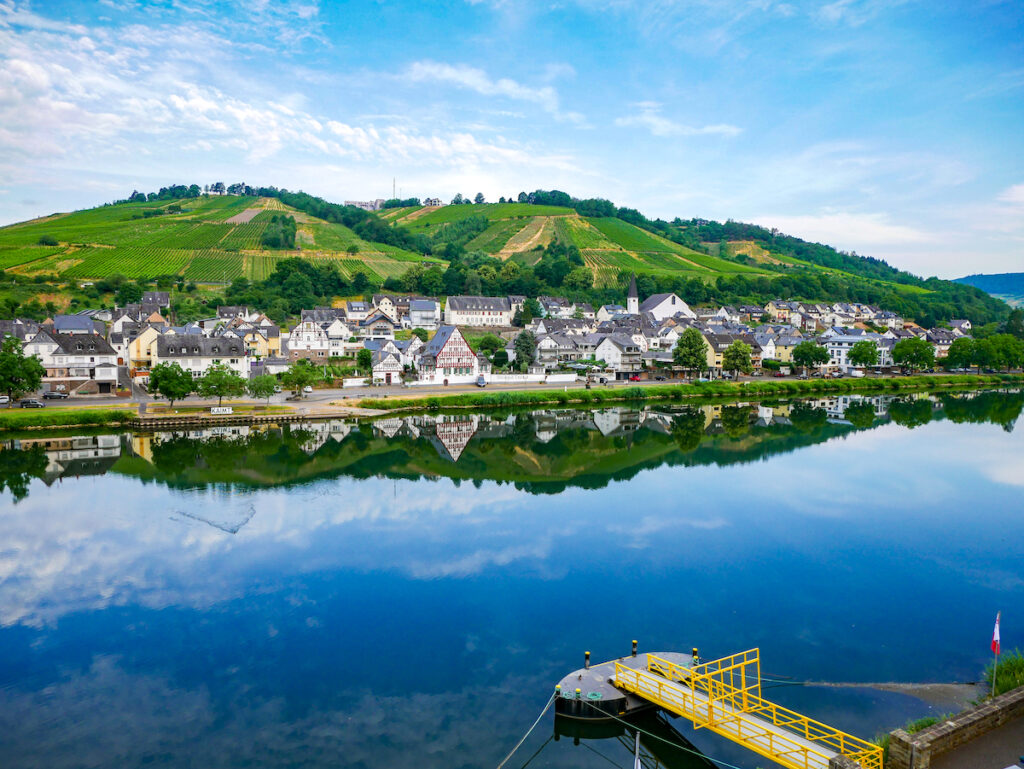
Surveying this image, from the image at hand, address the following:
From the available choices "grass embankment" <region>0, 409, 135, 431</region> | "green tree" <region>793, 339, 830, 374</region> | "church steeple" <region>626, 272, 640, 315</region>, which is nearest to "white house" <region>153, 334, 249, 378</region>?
"grass embankment" <region>0, 409, 135, 431</region>

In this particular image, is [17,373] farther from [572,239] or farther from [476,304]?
[572,239]

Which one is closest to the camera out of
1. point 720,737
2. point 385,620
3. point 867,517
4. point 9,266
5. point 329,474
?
point 720,737

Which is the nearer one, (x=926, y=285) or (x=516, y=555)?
(x=516, y=555)

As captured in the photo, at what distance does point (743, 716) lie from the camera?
916 cm

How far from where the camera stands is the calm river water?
9.78 m

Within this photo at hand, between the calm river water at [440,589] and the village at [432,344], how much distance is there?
1477cm

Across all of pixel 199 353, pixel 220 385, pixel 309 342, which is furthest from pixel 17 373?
pixel 309 342

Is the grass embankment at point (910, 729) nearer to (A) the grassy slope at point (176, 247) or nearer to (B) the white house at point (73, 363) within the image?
(B) the white house at point (73, 363)

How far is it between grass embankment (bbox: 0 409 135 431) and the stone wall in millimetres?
34207

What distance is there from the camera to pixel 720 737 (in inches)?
376

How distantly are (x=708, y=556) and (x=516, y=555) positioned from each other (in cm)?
484

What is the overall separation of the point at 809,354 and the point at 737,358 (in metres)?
8.43

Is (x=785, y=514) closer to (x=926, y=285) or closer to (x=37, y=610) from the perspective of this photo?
(x=37, y=610)

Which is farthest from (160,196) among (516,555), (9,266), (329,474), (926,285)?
(926,285)
